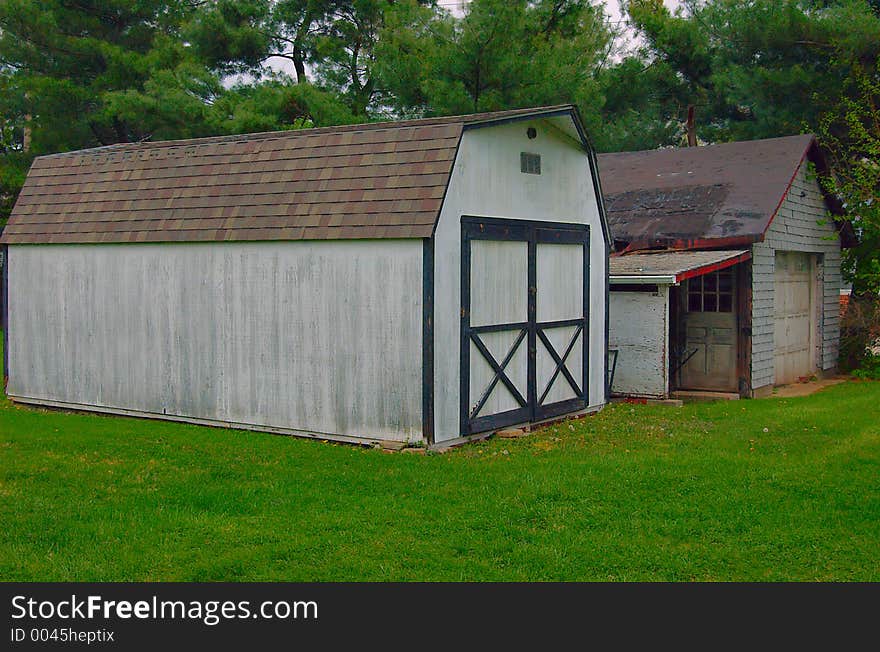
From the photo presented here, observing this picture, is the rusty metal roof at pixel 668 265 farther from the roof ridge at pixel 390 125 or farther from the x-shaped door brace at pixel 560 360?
the roof ridge at pixel 390 125

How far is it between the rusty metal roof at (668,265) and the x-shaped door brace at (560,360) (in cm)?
154

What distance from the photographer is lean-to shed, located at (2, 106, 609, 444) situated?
402 inches

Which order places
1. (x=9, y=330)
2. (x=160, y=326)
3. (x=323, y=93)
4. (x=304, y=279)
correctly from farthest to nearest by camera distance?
1. (x=323, y=93)
2. (x=9, y=330)
3. (x=160, y=326)
4. (x=304, y=279)

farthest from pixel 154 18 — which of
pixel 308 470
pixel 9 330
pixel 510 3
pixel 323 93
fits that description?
pixel 308 470

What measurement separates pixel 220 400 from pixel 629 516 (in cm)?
548

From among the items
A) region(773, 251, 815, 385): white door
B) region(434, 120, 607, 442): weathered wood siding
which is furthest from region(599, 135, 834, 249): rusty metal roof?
region(434, 120, 607, 442): weathered wood siding

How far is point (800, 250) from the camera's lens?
16328mm

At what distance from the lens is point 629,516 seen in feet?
24.6

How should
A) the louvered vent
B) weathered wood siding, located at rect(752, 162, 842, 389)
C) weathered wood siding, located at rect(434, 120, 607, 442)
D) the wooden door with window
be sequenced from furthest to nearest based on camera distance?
the wooden door with window < weathered wood siding, located at rect(752, 162, 842, 389) < the louvered vent < weathered wood siding, located at rect(434, 120, 607, 442)

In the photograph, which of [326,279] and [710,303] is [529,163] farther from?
[710,303]

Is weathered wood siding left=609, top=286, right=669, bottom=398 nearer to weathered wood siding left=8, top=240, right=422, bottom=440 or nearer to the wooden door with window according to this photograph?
the wooden door with window

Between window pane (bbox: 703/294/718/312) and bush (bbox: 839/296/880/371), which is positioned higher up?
window pane (bbox: 703/294/718/312)

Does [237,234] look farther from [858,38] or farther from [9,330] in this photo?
[858,38]

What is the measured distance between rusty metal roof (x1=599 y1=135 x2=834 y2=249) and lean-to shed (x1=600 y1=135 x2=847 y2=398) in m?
0.02
